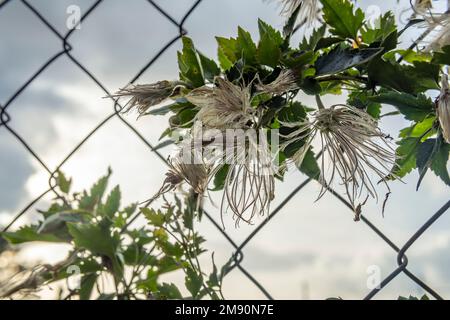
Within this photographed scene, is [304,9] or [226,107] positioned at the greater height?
[304,9]

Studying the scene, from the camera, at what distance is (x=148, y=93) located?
51 cm

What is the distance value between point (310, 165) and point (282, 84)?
9 cm

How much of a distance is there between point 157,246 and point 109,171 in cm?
17

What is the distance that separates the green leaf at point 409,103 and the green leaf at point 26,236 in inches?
20.3

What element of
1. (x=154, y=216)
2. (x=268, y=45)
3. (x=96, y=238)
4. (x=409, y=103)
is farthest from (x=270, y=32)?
(x=96, y=238)

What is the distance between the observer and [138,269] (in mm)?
802

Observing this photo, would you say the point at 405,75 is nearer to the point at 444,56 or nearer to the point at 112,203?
the point at 444,56

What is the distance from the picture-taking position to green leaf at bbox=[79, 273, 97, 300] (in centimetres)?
82

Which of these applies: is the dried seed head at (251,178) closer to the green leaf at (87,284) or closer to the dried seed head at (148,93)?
the dried seed head at (148,93)

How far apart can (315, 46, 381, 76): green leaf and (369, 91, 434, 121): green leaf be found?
38 mm

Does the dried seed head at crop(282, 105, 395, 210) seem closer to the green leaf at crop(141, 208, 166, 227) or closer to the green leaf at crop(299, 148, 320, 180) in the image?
the green leaf at crop(299, 148, 320, 180)
